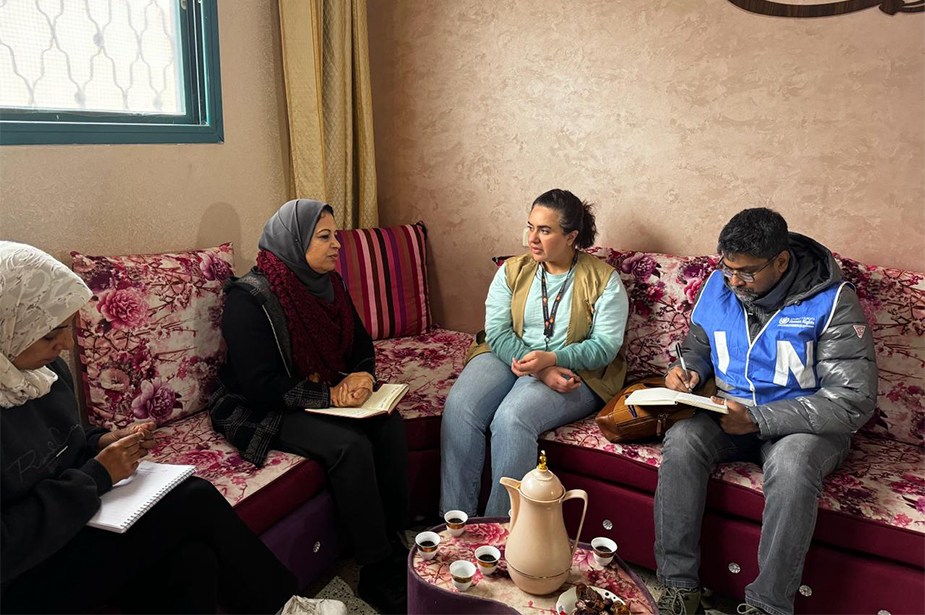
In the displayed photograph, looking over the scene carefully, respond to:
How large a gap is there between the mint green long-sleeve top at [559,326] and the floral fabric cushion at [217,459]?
0.85 metres

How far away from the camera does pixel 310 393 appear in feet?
6.88

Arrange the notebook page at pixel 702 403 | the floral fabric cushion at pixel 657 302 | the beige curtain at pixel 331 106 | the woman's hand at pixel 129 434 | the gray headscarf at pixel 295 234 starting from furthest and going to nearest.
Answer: the beige curtain at pixel 331 106 < the floral fabric cushion at pixel 657 302 < the gray headscarf at pixel 295 234 < the notebook page at pixel 702 403 < the woman's hand at pixel 129 434

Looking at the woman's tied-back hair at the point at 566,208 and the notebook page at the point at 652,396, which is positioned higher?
the woman's tied-back hair at the point at 566,208

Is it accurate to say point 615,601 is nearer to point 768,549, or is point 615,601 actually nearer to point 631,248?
point 768,549

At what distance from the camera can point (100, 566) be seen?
4.71 feet

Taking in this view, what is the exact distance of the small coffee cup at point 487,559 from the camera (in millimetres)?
1555

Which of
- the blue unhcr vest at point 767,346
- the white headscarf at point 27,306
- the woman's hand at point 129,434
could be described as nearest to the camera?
the white headscarf at point 27,306

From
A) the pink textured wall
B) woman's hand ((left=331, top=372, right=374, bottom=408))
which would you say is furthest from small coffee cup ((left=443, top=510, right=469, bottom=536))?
the pink textured wall

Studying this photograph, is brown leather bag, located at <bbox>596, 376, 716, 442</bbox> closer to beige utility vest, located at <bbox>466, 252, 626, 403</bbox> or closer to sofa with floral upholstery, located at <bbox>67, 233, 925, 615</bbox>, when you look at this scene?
sofa with floral upholstery, located at <bbox>67, 233, 925, 615</bbox>

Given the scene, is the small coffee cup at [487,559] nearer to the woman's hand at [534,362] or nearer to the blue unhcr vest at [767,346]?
the woman's hand at [534,362]

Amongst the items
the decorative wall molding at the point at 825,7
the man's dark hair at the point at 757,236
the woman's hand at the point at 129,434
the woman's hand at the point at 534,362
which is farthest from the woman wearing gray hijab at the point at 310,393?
the decorative wall molding at the point at 825,7

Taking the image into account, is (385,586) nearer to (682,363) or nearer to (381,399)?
(381,399)

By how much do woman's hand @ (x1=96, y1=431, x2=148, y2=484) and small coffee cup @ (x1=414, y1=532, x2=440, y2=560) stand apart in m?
0.70

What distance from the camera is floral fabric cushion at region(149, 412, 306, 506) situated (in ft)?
6.11
